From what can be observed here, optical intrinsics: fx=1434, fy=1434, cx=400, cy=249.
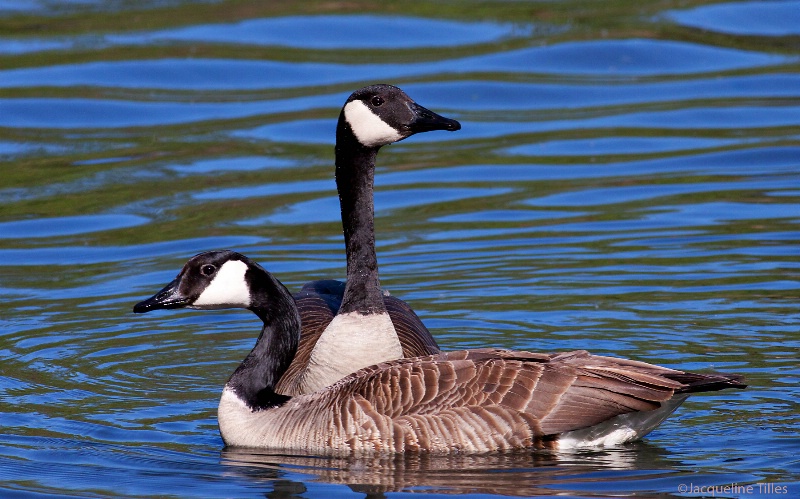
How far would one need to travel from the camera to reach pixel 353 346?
10047 mm

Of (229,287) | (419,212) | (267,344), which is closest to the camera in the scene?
(229,287)

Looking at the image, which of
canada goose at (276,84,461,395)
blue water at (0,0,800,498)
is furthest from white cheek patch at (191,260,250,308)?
blue water at (0,0,800,498)

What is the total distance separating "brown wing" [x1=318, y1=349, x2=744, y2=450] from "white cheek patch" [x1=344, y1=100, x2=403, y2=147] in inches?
71.0

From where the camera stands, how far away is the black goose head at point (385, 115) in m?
10.0

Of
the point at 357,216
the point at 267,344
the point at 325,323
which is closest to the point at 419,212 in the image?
the point at 325,323

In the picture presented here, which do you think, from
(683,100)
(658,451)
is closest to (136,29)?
(683,100)

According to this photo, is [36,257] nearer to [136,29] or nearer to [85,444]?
[85,444]

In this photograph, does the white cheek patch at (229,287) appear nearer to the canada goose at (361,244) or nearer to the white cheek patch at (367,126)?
the canada goose at (361,244)

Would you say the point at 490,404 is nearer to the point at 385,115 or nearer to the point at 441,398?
the point at 441,398

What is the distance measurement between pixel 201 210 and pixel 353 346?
6899 mm

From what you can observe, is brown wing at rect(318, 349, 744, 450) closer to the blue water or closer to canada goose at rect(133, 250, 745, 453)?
canada goose at rect(133, 250, 745, 453)

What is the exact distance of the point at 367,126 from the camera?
1014cm

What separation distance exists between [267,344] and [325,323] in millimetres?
1806

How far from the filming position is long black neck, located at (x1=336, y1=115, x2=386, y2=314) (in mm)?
10172
